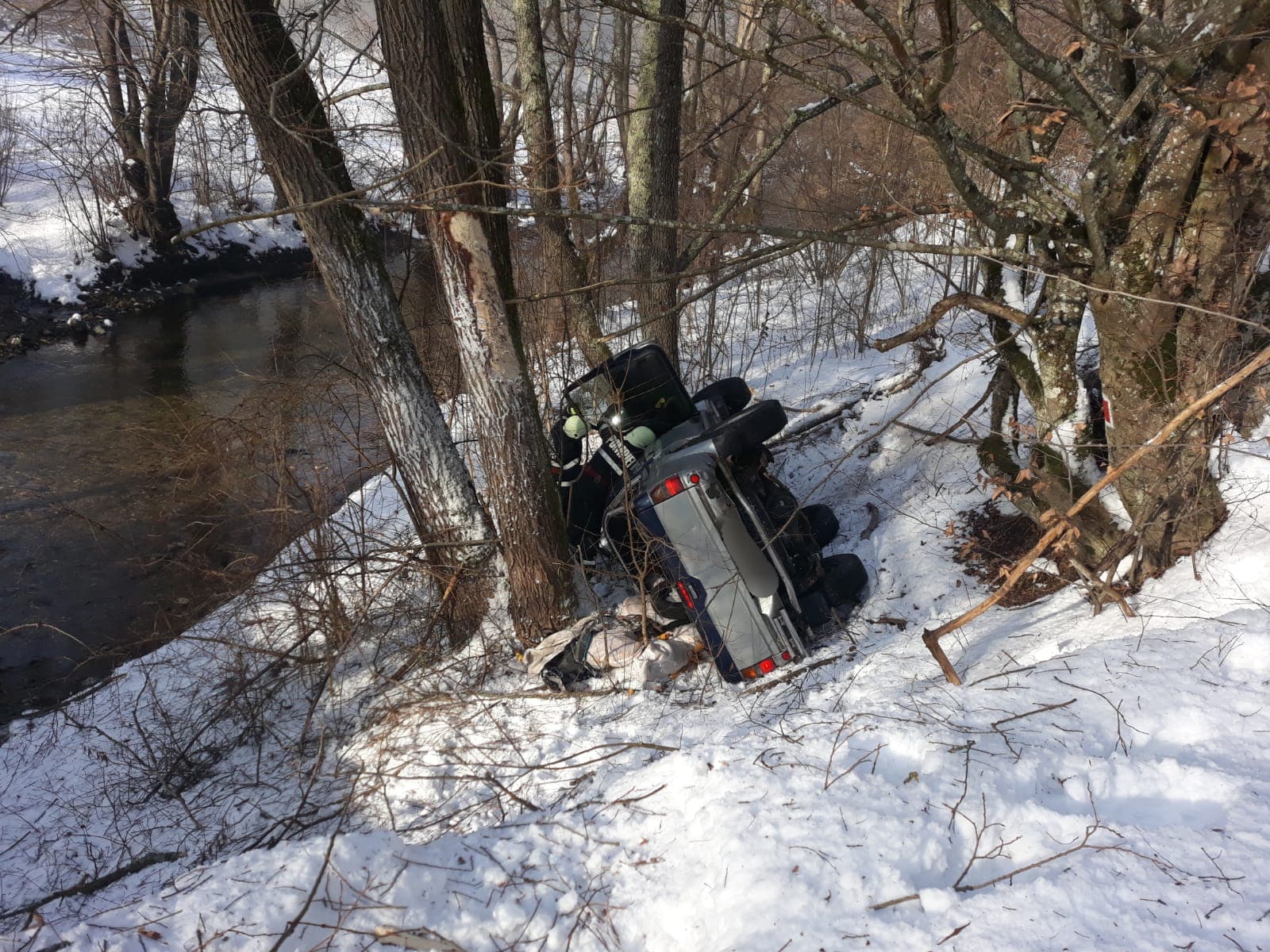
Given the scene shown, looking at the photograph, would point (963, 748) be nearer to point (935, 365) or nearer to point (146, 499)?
point (935, 365)

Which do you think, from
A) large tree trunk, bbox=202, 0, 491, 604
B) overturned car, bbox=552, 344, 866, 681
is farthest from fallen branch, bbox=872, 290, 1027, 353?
large tree trunk, bbox=202, 0, 491, 604

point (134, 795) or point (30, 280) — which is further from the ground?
point (30, 280)

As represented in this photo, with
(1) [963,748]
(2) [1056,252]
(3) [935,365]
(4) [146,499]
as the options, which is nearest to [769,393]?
(3) [935,365]

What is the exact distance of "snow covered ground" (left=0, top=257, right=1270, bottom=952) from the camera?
2.29 meters

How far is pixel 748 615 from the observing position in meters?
4.45

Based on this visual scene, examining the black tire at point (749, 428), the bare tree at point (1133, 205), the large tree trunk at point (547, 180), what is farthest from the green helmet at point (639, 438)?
the bare tree at point (1133, 205)

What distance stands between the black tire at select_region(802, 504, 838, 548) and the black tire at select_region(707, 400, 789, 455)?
106 centimetres

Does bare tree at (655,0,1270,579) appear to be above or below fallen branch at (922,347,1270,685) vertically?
above

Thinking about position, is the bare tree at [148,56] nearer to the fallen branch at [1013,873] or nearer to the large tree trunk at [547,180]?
the large tree trunk at [547,180]

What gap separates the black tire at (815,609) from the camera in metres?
4.84

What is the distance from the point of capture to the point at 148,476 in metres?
9.11

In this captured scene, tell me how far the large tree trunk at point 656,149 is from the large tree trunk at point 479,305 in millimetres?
2122

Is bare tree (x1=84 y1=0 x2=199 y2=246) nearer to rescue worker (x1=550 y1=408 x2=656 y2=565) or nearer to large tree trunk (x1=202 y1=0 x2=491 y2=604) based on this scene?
large tree trunk (x1=202 y1=0 x2=491 y2=604)

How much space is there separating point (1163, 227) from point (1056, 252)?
1.88 ft
